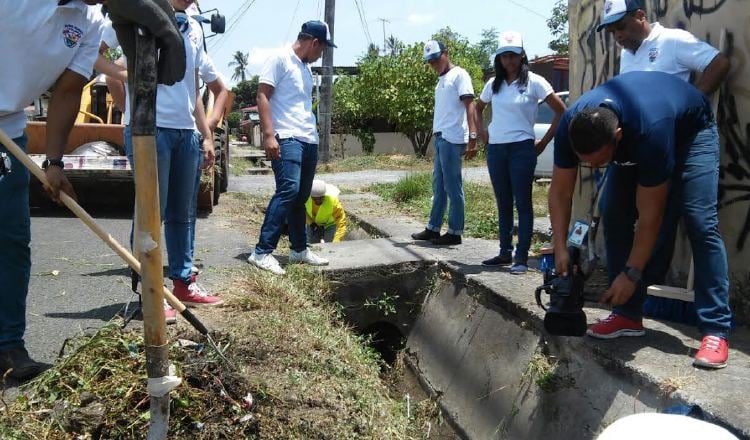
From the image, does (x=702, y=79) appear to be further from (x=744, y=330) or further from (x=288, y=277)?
(x=288, y=277)

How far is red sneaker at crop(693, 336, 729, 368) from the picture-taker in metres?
3.10

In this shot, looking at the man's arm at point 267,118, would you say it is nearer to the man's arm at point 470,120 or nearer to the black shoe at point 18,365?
the man's arm at point 470,120

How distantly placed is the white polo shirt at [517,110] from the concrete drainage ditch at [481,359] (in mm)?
1088

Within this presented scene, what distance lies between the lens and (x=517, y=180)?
5051 millimetres

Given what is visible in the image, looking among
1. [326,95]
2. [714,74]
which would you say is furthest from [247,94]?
[714,74]

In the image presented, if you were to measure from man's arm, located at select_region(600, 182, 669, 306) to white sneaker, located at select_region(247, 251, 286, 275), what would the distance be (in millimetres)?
2567

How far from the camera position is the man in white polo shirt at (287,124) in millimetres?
4996

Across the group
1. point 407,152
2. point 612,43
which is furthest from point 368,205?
point 407,152

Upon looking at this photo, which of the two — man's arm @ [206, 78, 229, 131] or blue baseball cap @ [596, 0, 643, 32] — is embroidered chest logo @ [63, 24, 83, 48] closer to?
man's arm @ [206, 78, 229, 131]

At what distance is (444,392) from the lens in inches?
188

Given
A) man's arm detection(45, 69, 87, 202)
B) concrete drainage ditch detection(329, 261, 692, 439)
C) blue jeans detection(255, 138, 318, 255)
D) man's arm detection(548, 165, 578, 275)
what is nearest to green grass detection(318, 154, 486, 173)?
concrete drainage ditch detection(329, 261, 692, 439)

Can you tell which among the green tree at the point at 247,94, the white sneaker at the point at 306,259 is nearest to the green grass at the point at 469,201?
the white sneaker at the point at 306,259

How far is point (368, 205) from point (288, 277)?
4.25 m

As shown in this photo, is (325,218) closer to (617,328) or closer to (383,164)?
(617,328)
